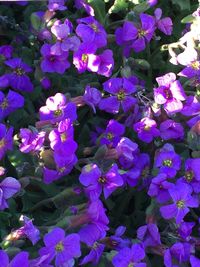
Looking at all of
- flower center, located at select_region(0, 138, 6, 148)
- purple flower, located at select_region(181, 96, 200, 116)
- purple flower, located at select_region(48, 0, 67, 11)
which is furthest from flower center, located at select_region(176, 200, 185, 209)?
purple flower, located at select_region(48, 0, 67, 11)

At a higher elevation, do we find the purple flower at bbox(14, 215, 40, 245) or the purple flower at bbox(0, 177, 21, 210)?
the purple flower at bbox(0, 177, 21, 210)

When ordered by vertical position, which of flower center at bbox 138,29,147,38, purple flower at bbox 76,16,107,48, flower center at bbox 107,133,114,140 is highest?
purple flower at bbox 76,16,107,48

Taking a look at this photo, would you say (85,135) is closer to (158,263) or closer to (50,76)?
(50,76)

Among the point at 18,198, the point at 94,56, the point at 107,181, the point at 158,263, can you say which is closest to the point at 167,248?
the point at 158,263

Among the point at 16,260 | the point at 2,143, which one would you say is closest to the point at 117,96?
the point at 2,143

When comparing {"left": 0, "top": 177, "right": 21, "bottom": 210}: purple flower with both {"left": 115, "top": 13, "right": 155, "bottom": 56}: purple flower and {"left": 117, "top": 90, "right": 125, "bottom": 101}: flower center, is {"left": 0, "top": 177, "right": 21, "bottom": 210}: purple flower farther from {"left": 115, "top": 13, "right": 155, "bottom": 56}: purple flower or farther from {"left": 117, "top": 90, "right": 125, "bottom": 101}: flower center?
{"left": 115, "top": 13, "right": 155, "bottom": 56}: purple flower
